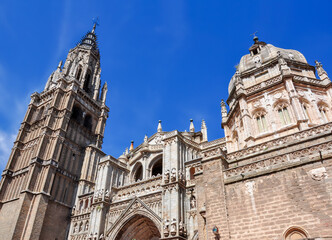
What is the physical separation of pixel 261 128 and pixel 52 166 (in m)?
23.7

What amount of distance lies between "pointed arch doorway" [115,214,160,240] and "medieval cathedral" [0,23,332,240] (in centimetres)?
8

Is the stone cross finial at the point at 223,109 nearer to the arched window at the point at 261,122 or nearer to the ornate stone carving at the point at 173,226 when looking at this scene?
the arched window at the point at 261,122

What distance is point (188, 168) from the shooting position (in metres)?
22.2

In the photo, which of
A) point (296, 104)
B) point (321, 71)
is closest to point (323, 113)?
point (296, 104)

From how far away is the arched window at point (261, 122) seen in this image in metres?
20.2

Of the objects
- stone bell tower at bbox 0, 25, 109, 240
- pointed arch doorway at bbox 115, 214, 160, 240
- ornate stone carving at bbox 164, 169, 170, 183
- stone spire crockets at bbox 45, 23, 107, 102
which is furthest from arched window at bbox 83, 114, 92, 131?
ornate stone carving at bbox 164, 169, 170, 183

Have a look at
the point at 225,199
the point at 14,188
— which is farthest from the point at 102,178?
the point at 225,199

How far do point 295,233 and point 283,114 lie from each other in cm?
1206

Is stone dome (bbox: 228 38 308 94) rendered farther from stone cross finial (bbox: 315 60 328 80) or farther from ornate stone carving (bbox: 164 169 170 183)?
ornate stone carving (bbox: 164 169 170 183)

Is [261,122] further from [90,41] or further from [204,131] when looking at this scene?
[90,41]

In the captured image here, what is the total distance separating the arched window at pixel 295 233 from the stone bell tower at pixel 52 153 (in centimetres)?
2516

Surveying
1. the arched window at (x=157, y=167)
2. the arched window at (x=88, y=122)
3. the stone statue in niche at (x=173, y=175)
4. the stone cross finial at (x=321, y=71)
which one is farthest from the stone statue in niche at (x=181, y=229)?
the arched window at (x=88, y=122)

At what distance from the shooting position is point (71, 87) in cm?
3922

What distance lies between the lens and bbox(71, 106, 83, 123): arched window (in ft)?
129
